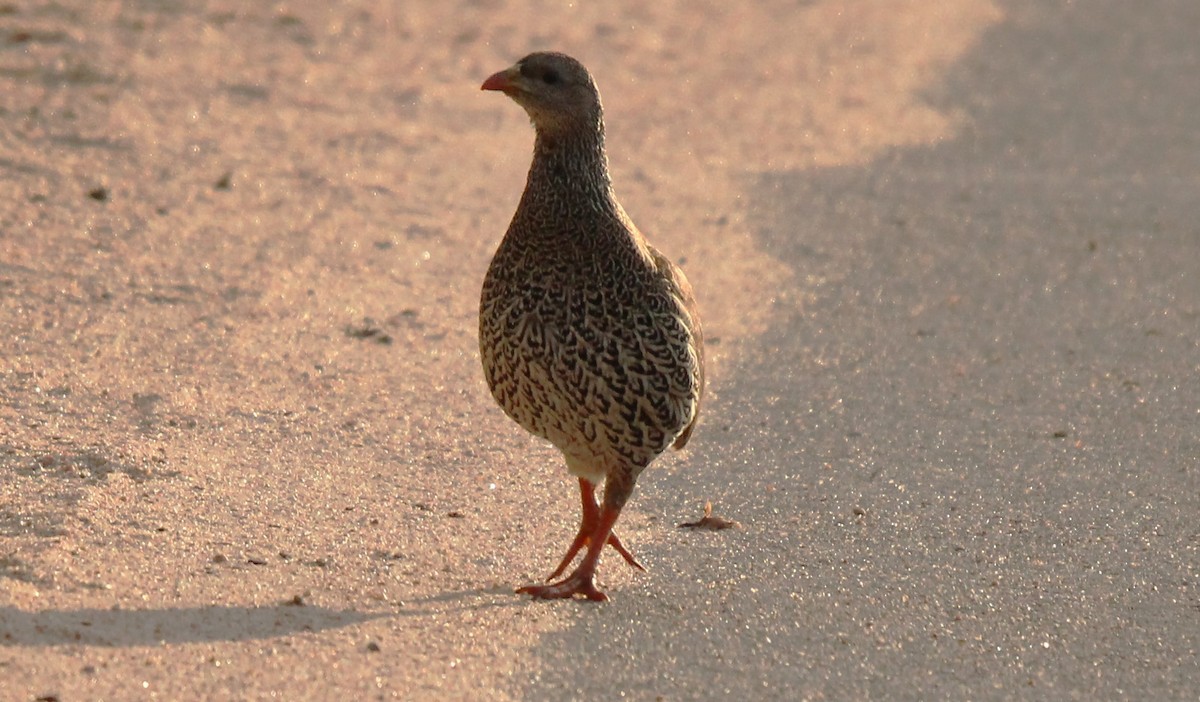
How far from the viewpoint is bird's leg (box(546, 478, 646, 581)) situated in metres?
5.21

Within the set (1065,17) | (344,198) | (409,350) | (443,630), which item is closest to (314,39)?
(344,198)

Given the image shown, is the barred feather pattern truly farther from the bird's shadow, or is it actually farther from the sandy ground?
the bird's shadow

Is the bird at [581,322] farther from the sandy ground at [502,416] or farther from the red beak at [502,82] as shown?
the sandy ground at [502,416]

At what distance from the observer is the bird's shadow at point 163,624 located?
4172 mm

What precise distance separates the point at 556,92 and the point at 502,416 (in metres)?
1.81

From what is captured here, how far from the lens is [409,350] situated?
23.4ft

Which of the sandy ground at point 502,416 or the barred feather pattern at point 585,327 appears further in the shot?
the barred feather pattern at point 585,327

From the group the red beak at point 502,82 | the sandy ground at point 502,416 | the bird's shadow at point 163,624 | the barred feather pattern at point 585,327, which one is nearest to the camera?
the bird's shadow at point 163,624

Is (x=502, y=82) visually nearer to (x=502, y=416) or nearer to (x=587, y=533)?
(x=587, y=533)

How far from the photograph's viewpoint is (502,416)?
6566 millimetres

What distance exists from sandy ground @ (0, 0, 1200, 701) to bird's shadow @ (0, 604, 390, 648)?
14mm

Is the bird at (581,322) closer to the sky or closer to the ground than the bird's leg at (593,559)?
closer to the sky

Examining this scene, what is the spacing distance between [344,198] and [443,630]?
487cm

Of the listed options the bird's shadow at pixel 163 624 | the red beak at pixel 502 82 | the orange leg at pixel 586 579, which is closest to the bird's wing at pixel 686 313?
the orange leg at pixel 586 579
